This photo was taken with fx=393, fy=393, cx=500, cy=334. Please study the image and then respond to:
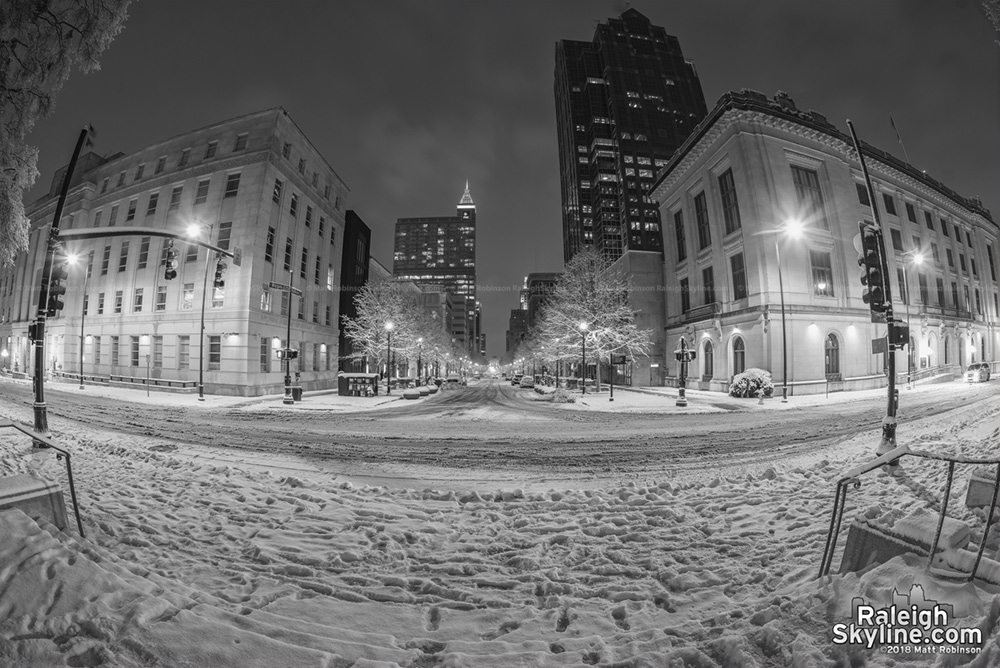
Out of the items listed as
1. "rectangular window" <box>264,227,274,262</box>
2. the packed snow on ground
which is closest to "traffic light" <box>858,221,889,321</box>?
the packed snow on ground

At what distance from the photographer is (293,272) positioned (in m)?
33.5

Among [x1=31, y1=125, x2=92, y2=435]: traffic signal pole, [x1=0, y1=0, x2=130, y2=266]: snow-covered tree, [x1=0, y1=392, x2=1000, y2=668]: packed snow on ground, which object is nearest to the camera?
[x1=0, y1=392, x2=1000, y2=668]: packed snow on ground

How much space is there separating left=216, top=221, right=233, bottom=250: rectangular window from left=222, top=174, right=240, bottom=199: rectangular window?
2.29 metres

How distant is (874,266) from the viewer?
972cm

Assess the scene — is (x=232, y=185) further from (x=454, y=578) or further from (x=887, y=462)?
(x=887, y=462)

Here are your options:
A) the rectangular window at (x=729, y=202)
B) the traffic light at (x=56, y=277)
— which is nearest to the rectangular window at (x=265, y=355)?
the traffic light at (x=56, y=277)

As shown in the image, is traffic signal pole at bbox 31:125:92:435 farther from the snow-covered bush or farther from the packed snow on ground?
the snow-covered bush

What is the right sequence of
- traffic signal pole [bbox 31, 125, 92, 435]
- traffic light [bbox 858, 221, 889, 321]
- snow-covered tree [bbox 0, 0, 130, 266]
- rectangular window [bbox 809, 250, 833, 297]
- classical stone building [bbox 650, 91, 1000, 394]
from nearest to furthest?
snow-covered tree [bbox 0, 0, 130, 266] < traffic light [bbox 858, 221, 889, 321] < traffic signal pole [bbox 31, 125, 92, 435] < classical stone building [bbox 650, 91, 1000, 394] < rectangular window [bbox 809, 250, 833, 297]

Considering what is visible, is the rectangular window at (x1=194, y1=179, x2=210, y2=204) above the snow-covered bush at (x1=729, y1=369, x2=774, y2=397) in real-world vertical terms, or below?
above

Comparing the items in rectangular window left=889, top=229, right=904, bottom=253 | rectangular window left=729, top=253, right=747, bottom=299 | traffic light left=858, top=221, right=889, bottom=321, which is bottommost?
traffic light left=858, top=221, right=889, bottom=321

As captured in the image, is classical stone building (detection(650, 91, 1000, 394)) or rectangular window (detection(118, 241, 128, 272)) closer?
classical stone building (detection(650, 91, 1000, 394))

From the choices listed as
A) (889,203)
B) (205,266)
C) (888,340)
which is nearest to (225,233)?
(205,266)

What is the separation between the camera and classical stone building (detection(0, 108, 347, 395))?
28.1m

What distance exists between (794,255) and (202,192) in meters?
46.0
